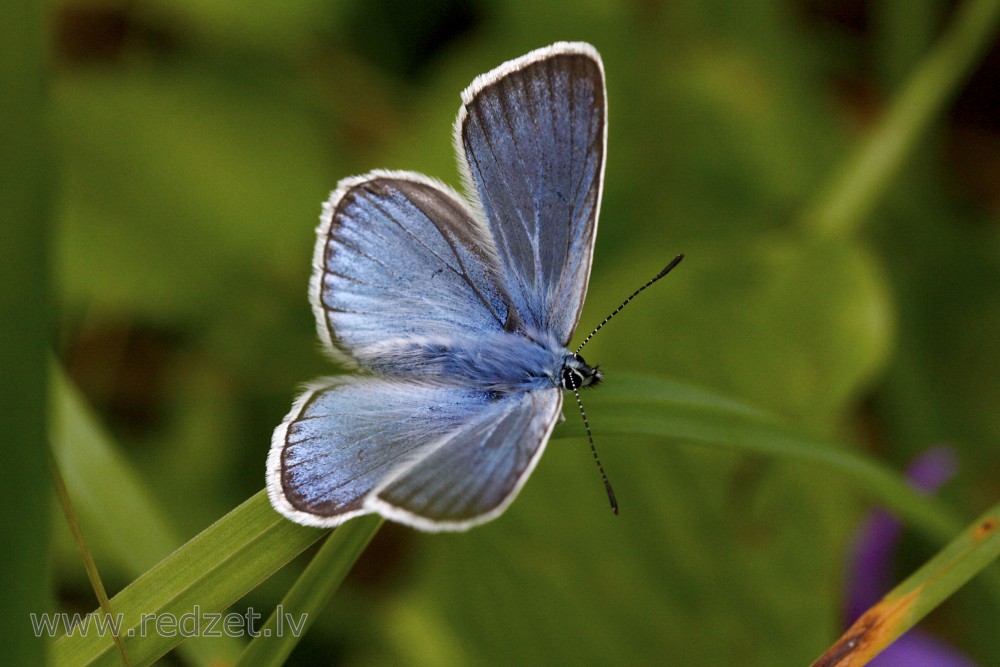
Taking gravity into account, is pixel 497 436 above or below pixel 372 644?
above

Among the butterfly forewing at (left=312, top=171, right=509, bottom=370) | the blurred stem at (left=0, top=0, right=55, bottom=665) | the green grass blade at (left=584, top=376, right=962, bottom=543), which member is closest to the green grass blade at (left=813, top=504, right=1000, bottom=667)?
the green grass blade at (left=584, top=376, right=962, bottom=543)

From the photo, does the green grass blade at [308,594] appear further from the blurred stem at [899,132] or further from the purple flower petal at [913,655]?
the blurred stem at [899,132]

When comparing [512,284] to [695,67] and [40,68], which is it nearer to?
[40,68]

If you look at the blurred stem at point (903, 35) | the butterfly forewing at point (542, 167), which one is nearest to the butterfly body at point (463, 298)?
the butterfly forewing at point (542, 167)

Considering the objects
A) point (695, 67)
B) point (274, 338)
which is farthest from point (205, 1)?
point (695, 67)

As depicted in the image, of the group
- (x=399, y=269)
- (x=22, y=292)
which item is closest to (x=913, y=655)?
(x=399, y=269)

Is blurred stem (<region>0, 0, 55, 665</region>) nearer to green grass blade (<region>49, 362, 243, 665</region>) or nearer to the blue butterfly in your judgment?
the blue butterfly
